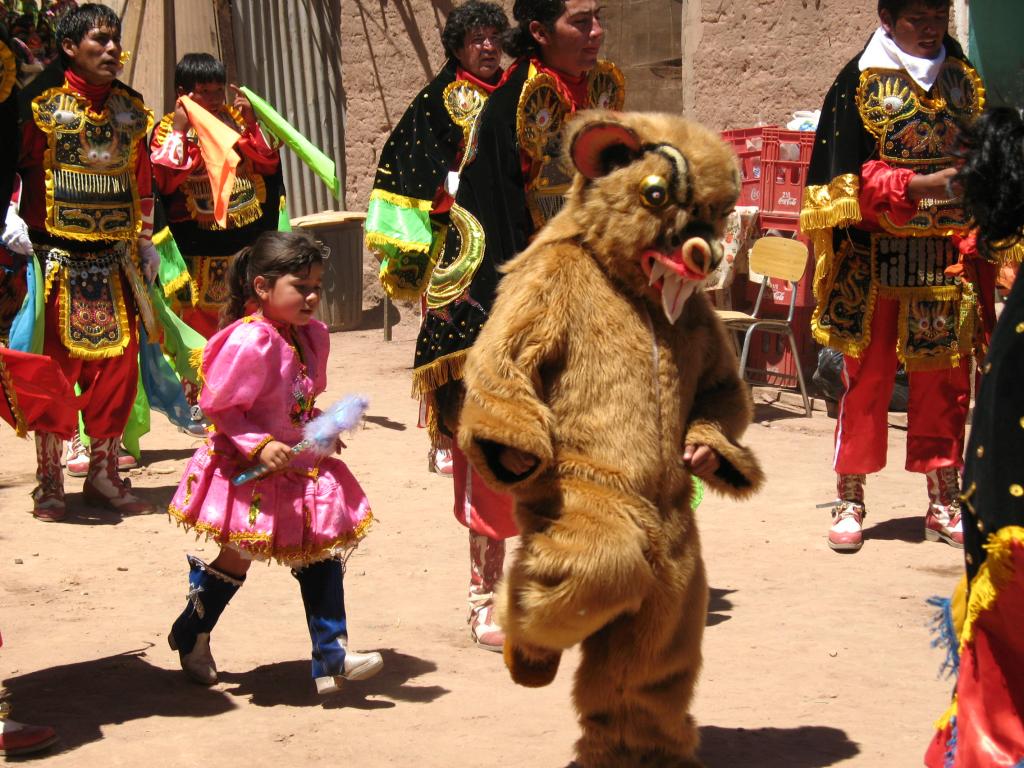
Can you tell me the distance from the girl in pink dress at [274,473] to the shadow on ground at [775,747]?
1.09 metres

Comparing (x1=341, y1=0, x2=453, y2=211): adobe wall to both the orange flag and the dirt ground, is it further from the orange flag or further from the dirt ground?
the dirt ground

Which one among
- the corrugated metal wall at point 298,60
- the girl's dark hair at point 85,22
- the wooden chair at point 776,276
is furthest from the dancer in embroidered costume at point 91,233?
the corrugated metal wall at point 298,60

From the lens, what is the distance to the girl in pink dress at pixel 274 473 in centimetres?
431

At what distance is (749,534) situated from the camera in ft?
21.5

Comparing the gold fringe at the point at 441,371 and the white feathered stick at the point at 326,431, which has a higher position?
the gold fringe at the point at 441,371

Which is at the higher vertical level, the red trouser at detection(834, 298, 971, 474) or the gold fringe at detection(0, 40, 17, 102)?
the gold fringe at detection(0, 40, 17, 102)

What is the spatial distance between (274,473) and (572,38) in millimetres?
1715

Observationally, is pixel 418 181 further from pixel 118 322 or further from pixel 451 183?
pixel 118 322

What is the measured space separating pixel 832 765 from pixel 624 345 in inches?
54.4

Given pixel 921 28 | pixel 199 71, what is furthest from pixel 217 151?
pixel 921 28

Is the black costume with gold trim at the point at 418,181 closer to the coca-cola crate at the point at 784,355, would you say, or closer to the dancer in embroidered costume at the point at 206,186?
the dancer in embroidered costume at the point at 206,186

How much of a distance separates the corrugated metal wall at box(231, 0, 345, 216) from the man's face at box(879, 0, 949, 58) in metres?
7.22

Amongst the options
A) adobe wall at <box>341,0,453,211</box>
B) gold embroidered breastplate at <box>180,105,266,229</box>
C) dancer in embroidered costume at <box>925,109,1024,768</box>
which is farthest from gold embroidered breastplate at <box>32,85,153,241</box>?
adobe wall at <box>341,0,453,211</box>

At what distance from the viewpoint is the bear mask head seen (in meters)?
3.62
